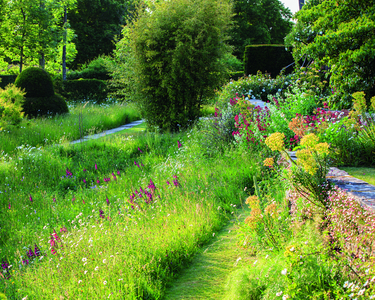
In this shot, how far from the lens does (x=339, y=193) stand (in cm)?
244

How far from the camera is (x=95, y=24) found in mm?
33875

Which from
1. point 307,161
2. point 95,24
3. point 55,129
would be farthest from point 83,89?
point 95,24

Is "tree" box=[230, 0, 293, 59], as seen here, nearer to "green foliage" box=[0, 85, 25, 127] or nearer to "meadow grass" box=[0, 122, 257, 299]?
"green foliage" box=[0, 85, 25, 127]

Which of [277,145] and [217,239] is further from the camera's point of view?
[217,239]

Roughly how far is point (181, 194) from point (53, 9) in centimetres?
1930

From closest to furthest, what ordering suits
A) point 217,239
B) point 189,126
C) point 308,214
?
point 308,214 → point 217,239 → point 189,126

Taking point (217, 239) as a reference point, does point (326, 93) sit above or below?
above

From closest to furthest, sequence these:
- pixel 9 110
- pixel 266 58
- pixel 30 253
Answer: pixel 30 253 < pixel 9 110 < pixel 266 58

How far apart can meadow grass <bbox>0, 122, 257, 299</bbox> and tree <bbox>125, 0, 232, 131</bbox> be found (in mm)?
1267

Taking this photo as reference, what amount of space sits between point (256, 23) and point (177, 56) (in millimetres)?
28003

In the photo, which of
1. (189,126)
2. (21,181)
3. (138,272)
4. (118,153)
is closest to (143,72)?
(189,126)

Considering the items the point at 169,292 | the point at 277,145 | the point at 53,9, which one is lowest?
the point at 169,292

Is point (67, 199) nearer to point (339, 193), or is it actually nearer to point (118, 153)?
point (118, 153)

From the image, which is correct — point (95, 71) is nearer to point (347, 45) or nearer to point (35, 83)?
point (35, 83)
